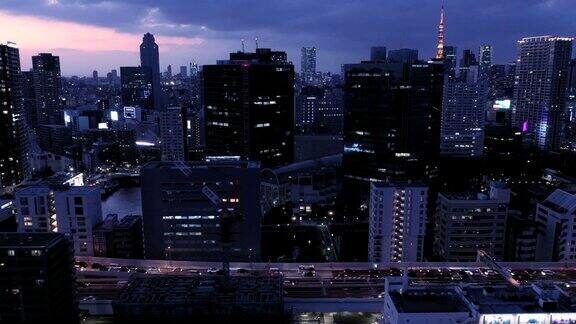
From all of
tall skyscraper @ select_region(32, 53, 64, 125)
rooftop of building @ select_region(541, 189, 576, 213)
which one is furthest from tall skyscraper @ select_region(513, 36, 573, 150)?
tall skyscraper @ select_region(32, 53, 64, 125)

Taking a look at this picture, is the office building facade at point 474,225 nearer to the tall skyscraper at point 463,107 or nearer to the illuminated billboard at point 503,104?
the tall skyscraper at point 463,107

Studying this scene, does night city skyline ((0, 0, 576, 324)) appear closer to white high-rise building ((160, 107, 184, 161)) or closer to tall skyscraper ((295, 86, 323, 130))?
white high-rise building ((160, 107, 184, 161))

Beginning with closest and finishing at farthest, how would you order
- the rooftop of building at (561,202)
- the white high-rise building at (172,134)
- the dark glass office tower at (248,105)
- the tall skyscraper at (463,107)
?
the rooftop of building at (561,202) → the dark glass office tower at (248,105) → the white high-rise building at (172,134) → the tall skyscraper at (463,107)

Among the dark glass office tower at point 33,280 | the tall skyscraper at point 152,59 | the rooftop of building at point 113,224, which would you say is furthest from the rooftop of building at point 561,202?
the tall skyscraper at point 152,59

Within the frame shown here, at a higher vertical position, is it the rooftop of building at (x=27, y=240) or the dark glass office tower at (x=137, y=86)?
the dark glass office tower at (x=137, y=86)

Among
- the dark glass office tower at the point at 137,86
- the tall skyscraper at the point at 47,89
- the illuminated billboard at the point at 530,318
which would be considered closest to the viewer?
the illuminated billboard at the point at 530,318

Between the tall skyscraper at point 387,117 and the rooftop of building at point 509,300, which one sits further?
the tall skyscraper at point 387,117
